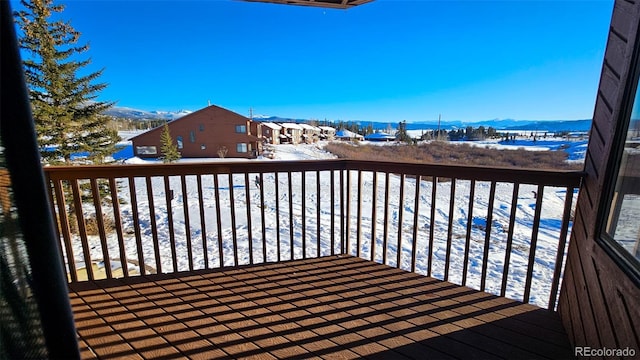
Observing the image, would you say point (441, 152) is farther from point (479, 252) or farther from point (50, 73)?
point (50, 73)

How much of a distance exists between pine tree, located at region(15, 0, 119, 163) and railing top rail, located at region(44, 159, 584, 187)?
7.81m

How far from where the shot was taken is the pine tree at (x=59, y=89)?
773 cm

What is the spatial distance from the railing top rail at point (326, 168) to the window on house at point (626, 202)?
49cm

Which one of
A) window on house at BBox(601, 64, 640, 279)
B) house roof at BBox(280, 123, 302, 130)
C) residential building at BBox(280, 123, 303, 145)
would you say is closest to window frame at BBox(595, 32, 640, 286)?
window on house at BBox(601, 64, 640, 279)

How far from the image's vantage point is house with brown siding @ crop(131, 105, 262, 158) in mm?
21422

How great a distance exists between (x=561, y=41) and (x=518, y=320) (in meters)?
5.92

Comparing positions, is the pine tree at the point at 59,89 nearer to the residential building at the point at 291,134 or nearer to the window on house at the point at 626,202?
the window on house at the point at 626,202

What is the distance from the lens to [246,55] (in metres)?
13.0

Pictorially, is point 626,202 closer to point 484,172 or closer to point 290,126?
point 484,172

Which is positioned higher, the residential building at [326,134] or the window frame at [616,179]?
the residential building at [326,134]

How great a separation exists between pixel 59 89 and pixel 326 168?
1027 centimetres

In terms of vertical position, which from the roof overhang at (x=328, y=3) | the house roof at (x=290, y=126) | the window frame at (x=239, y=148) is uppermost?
the house roof at (x=290, y=126)

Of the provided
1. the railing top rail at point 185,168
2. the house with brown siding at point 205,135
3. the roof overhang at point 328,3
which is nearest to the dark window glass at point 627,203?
the railing top rail at point 185,168

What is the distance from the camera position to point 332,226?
8.43 ft
